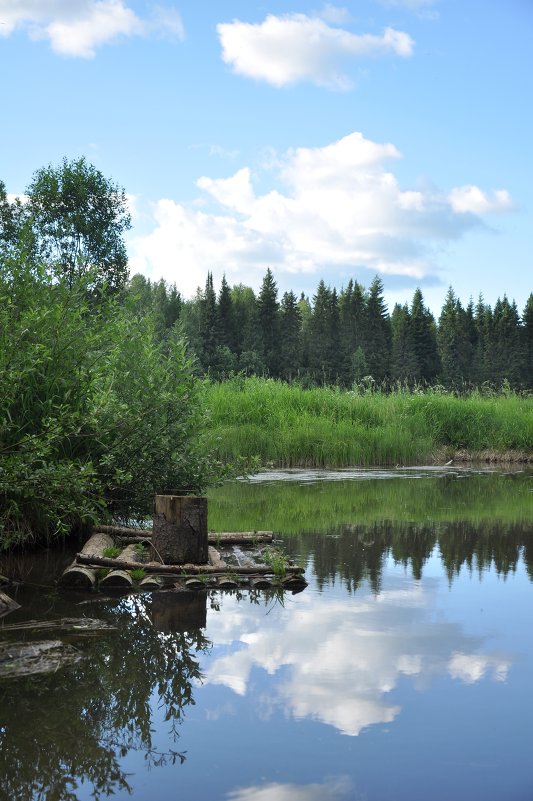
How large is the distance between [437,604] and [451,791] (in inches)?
151

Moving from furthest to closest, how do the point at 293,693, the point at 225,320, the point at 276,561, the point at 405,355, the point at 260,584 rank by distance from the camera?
the point at 405,355 → the point at 225,320 → the point at 276,561 → the point at 260,584 → the point at 293,693

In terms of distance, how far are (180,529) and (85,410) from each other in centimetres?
185

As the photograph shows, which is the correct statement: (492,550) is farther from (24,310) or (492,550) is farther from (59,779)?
(59,779)

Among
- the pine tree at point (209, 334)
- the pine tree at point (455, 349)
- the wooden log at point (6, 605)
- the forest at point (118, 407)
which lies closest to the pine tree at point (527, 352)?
the pine tree at point (455, 349)

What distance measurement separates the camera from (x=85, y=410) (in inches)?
381

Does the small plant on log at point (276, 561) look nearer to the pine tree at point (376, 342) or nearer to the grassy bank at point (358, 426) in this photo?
the grassy bank at point (358, 426)

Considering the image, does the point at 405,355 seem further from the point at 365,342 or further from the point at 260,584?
the point at 260,584

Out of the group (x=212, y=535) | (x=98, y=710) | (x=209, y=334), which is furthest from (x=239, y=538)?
(x=209, y=334)

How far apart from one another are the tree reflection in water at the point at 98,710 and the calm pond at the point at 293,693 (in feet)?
0.04

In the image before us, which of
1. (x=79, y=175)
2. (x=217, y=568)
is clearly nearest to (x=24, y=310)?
(x=217, y=568)

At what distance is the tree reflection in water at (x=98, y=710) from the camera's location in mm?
4141

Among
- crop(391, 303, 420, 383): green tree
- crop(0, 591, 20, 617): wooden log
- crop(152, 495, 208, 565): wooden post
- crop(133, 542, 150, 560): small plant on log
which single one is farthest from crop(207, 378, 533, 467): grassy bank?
crop(391, 303, 420, 383): green tree

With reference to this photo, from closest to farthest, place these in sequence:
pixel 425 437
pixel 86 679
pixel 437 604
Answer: pixel 86 679 → pixel 437 604 → pixel 425 437

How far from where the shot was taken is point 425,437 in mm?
25922
